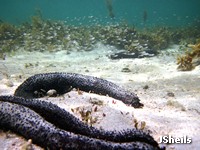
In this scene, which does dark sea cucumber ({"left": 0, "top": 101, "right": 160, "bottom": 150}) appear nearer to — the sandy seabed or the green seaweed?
the sandy seabed

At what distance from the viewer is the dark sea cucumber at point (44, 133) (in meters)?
4.11

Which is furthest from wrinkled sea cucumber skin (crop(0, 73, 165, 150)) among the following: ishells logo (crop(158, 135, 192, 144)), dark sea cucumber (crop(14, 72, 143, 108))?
dark sea cucumber (crop(14, 72, 143, 108))

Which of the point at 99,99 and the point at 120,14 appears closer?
the point at 99,99

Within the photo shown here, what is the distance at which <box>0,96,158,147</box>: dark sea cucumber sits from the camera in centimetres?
432

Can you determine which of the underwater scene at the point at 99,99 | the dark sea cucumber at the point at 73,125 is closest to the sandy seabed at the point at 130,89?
the underwater scene at the point at 99,99

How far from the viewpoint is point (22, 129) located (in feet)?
15.4

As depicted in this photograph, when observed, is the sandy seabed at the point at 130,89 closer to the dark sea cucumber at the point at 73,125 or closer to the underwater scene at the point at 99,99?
the underwater scene at the point at 99,99

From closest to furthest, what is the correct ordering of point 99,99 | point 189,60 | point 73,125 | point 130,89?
point 73,125
point 99,99
point 130,89
point 189,60

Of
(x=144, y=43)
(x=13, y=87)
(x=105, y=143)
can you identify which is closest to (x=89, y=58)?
(x=144, y=43)

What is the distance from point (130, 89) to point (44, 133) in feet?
20.0

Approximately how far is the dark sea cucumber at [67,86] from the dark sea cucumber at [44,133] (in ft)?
8.49

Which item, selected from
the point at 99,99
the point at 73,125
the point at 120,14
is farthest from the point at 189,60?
the point at 120,14

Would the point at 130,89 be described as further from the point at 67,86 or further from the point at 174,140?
the point at 174,140

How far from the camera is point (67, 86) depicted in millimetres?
8406
